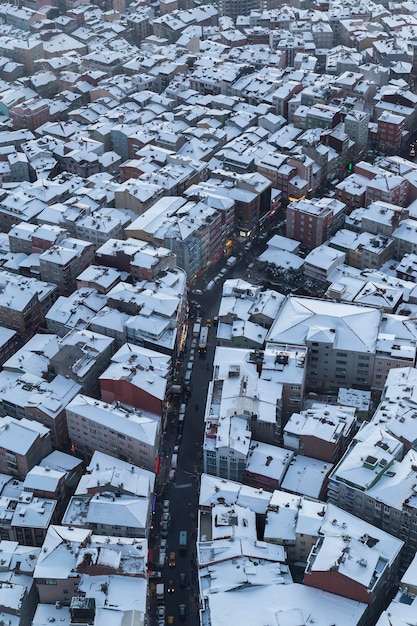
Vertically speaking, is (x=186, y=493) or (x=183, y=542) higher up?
(x=183, y=542)

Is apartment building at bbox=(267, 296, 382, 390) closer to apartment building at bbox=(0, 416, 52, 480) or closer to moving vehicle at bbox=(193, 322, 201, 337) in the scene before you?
moving vehicle at bbox=(193, 322, 201, 337)

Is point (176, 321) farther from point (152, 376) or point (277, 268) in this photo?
point (277, 268)

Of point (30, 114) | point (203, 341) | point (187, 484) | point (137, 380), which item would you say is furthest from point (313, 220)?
point (30, 114)

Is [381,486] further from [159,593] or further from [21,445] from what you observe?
[21,445]

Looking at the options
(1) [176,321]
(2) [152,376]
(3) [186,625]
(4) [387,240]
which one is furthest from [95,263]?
(3) [186,625]

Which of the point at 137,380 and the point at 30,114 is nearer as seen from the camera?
the point at 137,380

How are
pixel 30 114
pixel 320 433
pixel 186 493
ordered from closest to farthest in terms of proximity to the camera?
pixel 320 433
pixel 186 493
pixel 30 114

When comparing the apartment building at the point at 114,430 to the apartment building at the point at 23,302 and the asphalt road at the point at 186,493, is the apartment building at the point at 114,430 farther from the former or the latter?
the apartment building at the point at 23,302

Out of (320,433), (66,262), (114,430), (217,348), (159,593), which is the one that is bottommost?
(159,593)
